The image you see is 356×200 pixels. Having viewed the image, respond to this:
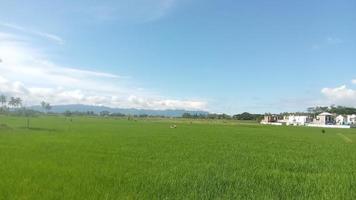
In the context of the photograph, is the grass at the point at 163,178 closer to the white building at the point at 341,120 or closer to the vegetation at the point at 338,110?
the white building at the point at 341,120

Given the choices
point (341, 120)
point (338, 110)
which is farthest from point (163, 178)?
point (338, 110)

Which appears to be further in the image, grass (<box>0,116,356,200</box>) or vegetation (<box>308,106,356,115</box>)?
vegetation (<box>308,106,356,115</box>)

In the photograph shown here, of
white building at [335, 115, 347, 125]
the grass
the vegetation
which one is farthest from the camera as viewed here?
the vegetation

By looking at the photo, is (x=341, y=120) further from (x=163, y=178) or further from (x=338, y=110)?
(x=163, y=178)

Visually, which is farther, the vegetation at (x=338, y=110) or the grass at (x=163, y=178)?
the vegetation at (x=338, y=110)

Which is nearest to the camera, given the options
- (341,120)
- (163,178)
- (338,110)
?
(163,178)

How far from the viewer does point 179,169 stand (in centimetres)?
1140

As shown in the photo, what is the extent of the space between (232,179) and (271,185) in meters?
0.93

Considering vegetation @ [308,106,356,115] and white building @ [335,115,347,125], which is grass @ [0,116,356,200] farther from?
vegetation @ [308,106,356,115]

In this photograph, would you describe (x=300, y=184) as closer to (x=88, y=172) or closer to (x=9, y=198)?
Answer: (x=88, y=172)

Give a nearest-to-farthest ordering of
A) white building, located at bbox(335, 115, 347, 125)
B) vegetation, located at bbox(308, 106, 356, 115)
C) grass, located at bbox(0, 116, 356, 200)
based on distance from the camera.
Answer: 1. grass, located at bbox(0, 116, 356, 200)
2. white building, located at bbox(335, 115, 347, 125)
3. vegetation, located at bbox(308, 106, 356, 115)

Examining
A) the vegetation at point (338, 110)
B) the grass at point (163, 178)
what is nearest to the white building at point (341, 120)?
the vegetation at point (338, 110)

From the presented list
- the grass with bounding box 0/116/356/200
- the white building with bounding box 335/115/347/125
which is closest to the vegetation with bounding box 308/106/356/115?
the white building with bounding box 335/115/347/125

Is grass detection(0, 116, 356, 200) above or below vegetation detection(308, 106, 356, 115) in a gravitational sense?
below
